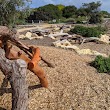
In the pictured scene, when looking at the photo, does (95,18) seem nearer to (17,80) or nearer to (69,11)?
(69,11)

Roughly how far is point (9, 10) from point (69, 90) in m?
14.9

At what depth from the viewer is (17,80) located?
18.8ft

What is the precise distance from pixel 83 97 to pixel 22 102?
2.40 meters

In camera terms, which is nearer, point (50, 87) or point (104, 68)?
point (50, 87)

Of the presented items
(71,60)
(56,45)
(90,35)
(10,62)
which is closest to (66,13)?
(90,35)

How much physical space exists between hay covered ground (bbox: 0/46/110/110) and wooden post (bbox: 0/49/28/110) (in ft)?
4.73

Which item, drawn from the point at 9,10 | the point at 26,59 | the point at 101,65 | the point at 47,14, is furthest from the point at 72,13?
the point at 26,59

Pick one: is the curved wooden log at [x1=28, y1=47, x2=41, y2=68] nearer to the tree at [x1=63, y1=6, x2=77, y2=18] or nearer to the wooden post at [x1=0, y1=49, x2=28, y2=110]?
the wooden post at [x1=0, y1=49, x2=28, y2=110]

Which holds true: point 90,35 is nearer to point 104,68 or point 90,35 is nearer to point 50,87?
point 104,68

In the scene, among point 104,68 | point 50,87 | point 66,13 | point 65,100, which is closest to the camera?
point 65,100

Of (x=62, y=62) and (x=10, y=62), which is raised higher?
(x=10, y=62)

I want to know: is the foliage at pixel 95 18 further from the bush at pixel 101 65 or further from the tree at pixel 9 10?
the bush at pixel 101 65

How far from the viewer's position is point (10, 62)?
587 centimetres

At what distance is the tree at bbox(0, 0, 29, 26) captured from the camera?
2159 centimetres
